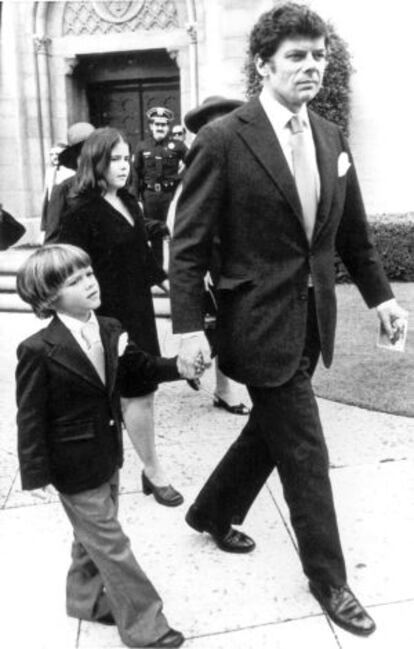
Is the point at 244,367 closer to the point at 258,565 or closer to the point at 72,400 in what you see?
the point at 72,400

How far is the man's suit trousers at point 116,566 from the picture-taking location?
8.25 ft

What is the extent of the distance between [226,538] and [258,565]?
0.18 m

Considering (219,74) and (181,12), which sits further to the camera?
(181,12)

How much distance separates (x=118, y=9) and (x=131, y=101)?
1.43m

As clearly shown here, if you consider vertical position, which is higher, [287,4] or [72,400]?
[287,4]

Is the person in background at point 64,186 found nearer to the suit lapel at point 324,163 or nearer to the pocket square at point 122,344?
the pocket square at point 122,344

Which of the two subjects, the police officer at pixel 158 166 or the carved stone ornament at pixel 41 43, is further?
the carved stone ornament at pixel 41 43

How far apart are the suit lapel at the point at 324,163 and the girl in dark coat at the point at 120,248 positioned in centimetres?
100

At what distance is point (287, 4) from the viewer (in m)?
2.66

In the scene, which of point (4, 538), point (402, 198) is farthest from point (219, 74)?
point (4, 538)

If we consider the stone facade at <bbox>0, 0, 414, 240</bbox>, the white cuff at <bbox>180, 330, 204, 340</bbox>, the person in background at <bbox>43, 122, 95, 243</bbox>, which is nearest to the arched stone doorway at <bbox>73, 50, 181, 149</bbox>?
the stone facade at <bbox>0, 0, 414, 240</bbox>

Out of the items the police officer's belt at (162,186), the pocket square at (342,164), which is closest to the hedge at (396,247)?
the police officer's belt at (162,186)

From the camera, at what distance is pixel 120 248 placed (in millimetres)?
3465

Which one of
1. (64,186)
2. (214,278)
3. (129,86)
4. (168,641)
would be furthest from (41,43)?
(168,641)
